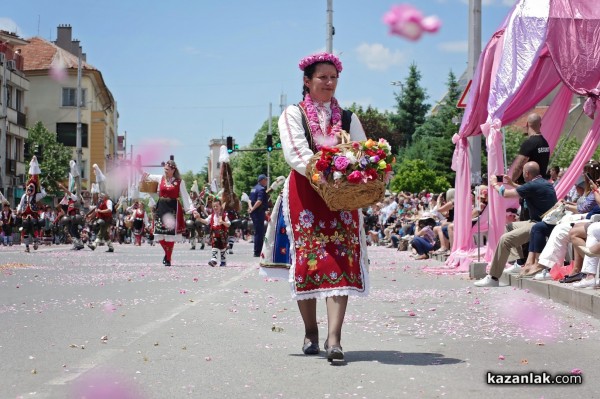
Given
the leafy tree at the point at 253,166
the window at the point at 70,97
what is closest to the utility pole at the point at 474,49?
the window at the point at 70,97

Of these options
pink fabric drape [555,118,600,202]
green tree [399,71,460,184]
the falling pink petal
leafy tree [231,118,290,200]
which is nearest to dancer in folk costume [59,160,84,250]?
pink fabric drape [555,118,600,202]

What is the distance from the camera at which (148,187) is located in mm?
20953

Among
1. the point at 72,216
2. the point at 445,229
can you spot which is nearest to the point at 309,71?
the point at 445,229

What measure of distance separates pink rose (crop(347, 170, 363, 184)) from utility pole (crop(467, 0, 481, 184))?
16.0m

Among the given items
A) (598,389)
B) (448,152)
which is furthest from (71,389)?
(448,152)

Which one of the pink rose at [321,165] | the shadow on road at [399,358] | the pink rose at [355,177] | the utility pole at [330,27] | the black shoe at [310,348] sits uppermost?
the utility pole at [330,27]

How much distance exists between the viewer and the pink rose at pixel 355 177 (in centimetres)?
715

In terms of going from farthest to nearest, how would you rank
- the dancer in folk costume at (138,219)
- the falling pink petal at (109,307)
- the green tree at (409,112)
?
the green tree at (409,112), the dancer in folk costume at (138,219), the falling pink petal at (109,307)

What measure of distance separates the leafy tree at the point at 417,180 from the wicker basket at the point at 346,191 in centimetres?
6020

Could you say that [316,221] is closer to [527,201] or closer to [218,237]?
[527,201]

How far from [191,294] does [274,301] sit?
5.00 feet

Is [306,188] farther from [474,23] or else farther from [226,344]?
[474,23]

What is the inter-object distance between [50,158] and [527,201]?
6228 centimetres

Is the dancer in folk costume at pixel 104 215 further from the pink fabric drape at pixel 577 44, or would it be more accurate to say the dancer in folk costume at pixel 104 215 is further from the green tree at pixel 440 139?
the green tree at pixel 440 139
